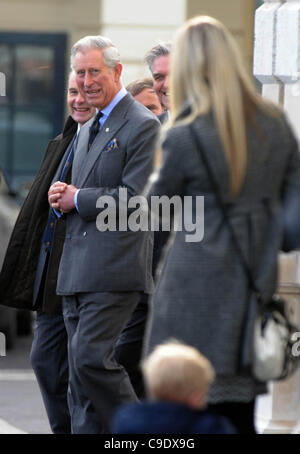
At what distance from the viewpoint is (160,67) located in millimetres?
6590

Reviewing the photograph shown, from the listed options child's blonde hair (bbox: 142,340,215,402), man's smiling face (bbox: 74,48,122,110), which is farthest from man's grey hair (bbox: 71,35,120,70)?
child's blonde hair (bbox: 142,340,215,402)

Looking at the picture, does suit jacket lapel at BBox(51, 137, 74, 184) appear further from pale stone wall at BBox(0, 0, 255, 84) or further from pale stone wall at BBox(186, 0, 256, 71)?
pale stone wall at BBox(186, 0, 256, 71)

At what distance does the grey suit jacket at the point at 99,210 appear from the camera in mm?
5469

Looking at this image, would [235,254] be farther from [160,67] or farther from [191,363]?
[160,67]

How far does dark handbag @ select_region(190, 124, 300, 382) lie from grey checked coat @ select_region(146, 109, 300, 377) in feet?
0.06

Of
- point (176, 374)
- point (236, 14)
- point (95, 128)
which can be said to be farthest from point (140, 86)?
point (236, 14)

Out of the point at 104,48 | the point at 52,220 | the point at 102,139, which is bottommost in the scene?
the point at 52,220

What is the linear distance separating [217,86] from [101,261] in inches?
65.8

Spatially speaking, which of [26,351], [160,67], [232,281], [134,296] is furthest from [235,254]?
[26,351]

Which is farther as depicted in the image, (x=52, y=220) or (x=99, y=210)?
(x=52, y=220)

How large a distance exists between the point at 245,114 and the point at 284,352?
80 cm

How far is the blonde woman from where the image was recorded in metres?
3.97

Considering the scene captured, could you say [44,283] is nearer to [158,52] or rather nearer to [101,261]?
[101,261]

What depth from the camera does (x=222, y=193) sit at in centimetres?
397
